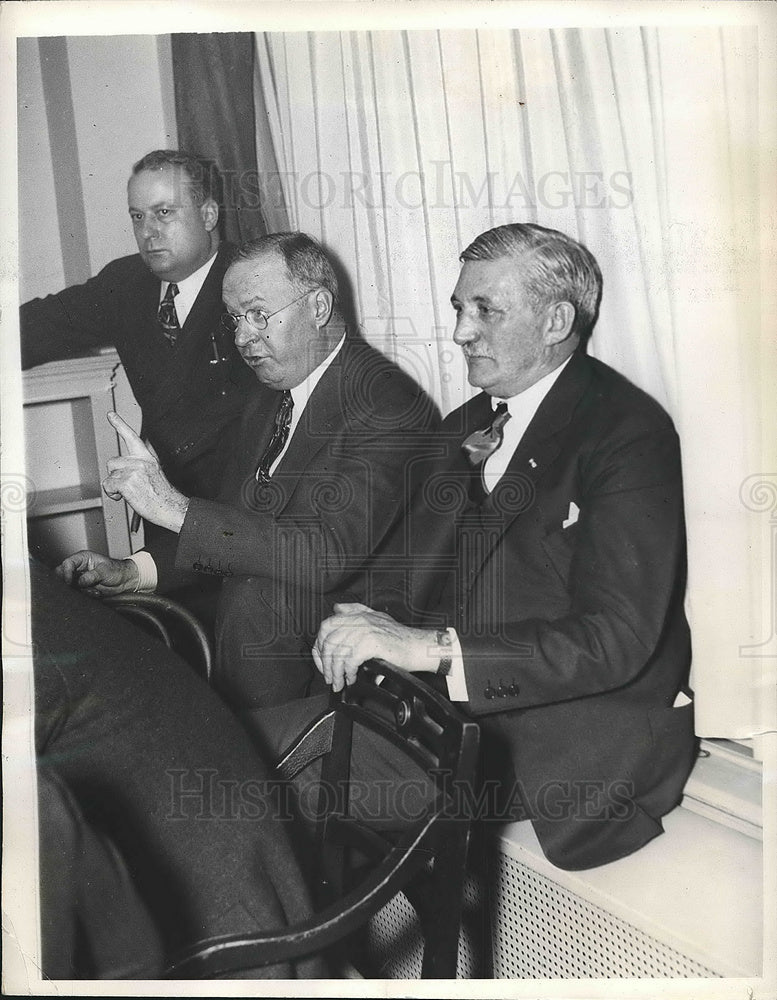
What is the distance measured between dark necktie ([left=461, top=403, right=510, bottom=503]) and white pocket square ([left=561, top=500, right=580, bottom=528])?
0.17m

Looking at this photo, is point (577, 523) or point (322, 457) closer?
point (577, 523)

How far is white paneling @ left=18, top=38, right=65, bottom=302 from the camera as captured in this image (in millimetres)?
1941

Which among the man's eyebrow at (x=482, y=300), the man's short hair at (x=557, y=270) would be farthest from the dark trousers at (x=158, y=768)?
the man's short hair at (x=557, y=270)

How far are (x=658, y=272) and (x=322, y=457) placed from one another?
76cm

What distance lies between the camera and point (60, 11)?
192 centimetres

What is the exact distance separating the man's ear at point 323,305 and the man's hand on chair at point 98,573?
0.65m

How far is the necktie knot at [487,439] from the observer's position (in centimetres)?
189

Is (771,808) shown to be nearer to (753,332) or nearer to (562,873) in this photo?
(562,873)

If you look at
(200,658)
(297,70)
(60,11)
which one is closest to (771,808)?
(200,658)

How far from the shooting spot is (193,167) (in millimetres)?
1929

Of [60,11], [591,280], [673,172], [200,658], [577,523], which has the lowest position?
[200,658]

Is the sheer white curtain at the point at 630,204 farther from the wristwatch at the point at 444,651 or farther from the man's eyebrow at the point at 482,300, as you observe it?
the wristwatch at the point at 444,651

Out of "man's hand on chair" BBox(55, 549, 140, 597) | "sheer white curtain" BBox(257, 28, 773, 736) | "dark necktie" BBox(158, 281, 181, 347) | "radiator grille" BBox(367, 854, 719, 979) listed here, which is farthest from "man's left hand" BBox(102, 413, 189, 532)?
"radiator grille" BBox(367, 854, 719, 979)

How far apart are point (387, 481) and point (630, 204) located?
714 millimetres
